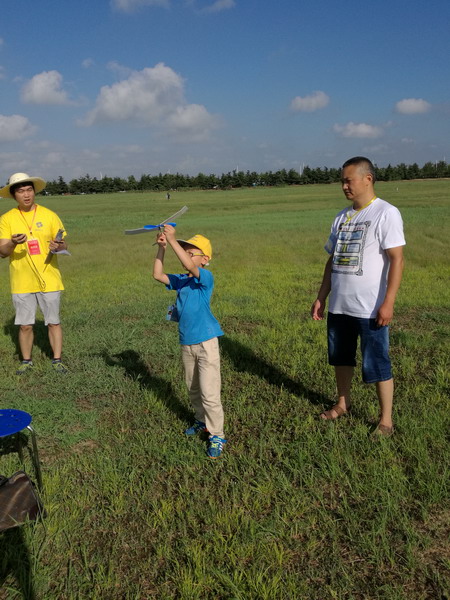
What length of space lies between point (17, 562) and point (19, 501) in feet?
1.03

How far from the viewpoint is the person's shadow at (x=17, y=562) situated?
237cm

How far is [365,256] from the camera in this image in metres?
3.49

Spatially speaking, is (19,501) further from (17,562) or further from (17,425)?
(17,425)

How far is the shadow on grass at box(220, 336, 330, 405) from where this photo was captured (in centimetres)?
453

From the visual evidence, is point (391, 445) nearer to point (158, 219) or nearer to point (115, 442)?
point (115, 442)

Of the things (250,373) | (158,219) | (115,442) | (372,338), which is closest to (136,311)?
(250,373)

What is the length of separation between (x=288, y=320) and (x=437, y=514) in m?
4.47

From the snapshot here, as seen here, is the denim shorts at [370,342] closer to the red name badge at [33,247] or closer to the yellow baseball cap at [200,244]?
the yellow baseball cap at [200,244]

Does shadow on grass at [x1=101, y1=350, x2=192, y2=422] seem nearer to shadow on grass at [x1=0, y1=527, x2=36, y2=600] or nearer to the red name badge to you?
the red name badge

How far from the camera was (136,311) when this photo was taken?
8.06 meters

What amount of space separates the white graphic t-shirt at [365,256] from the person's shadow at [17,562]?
108 inches

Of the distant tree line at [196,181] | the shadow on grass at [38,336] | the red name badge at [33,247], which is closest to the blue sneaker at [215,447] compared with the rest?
the red name badge at [33,247]

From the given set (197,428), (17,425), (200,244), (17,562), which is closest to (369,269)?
(200,244)

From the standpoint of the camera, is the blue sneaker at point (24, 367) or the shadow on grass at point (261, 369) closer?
the shadow on grass at point (261, 369)
